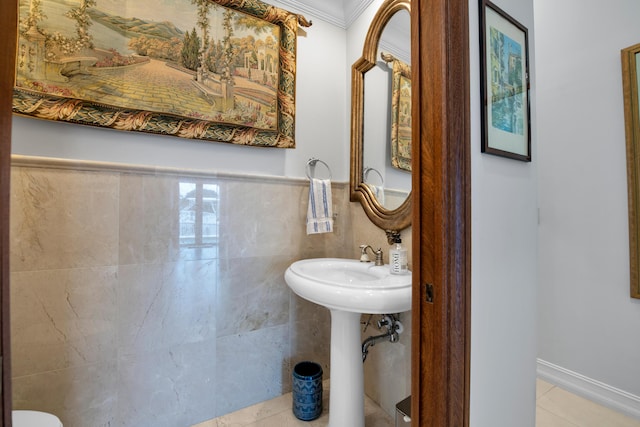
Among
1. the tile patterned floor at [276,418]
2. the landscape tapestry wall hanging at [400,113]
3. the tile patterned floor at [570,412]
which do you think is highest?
the landscape tapestry wall hanging at [400,113]

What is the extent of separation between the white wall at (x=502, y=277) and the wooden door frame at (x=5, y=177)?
0.96 metres

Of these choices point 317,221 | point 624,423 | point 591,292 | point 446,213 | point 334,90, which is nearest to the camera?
point 446,213

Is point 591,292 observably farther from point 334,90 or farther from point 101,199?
point 101,199

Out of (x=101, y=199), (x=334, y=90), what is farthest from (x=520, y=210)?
(x=101, y=199)

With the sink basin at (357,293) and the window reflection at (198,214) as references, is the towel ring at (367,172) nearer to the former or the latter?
the sink basin at (357,293)

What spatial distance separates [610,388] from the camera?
112 centimetres

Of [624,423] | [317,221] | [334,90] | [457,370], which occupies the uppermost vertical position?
[334,90]

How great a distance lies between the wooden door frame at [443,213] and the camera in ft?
2.23

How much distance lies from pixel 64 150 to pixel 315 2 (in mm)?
1614

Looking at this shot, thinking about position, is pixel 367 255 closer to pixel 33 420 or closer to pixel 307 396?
pixel 307 396

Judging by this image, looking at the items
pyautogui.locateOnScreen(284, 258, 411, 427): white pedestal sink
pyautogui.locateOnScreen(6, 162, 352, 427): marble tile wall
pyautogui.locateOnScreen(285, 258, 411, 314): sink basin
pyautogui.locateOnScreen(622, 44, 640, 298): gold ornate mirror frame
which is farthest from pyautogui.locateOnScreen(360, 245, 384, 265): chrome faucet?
pyautogui.locateOnScreen(622, 44, 640, 298): gold ornate mirror frame

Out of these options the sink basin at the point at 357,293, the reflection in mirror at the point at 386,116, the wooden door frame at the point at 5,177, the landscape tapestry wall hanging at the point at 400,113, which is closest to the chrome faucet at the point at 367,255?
the sink basin at the point at 357,293

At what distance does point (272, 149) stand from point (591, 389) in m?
1.90

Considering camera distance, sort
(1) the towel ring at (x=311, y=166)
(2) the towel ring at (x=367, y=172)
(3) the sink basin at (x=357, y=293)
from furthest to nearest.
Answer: (1) the towel ring at (x=311, y=166), (2) the towel ring at (x=367, y=172), (3) the sink basin at (x=357, y=293)
